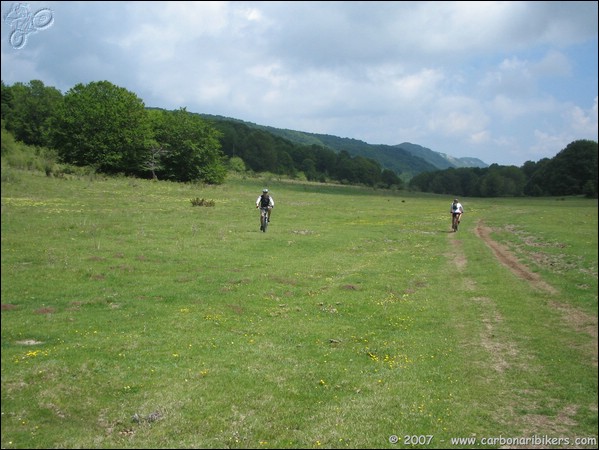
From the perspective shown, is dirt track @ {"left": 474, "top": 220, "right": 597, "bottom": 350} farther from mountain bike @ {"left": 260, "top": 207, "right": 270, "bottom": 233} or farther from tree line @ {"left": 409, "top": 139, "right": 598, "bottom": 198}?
mountain bike @ {"left": 260, "top": 207, "right": 270, "bottom": 233}

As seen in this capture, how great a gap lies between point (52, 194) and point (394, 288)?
1616 inches

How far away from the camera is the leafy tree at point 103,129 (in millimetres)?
76375

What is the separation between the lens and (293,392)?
34.2ft

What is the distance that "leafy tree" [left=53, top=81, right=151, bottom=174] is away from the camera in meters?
76.4

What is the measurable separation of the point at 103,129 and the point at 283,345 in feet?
260

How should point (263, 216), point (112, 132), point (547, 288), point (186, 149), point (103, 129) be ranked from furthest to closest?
point (186, 149)
point (112, 132)
point (103, 129)
point (263, 216)
point (547, 288)

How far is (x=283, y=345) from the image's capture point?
44.5 ft

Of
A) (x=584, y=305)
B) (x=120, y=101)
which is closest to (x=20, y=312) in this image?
(x=584, y=305)

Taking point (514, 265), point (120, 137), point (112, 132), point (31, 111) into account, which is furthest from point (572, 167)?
point (31, 111)

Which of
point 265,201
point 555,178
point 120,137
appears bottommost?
point 265,201

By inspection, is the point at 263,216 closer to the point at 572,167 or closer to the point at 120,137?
the point at 120,137

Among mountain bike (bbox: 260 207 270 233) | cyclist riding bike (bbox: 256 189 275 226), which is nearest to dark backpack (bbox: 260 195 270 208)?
cyclist riding bike (bbox: 256 189 275 226)

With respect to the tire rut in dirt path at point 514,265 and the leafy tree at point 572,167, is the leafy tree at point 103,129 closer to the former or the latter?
the tire rut in dirt path at point 514,265

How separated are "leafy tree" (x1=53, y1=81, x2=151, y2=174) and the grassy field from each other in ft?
171
